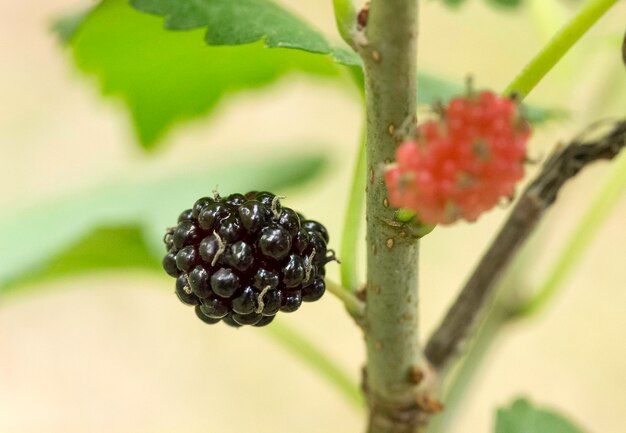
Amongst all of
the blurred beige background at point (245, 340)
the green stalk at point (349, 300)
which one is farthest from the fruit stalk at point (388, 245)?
the blurred beige background at point (245, 340)

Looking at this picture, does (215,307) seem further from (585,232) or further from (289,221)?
(585,232)

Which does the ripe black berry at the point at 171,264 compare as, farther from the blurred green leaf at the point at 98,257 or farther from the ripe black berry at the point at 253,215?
the blurred green leaf at the point at 98,257

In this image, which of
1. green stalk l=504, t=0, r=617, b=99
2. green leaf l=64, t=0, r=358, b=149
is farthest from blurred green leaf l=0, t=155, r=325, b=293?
green stalk l=504, t=0, r=617, b=99

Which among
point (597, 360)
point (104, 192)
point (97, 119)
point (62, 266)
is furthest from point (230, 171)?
point (97, 119)

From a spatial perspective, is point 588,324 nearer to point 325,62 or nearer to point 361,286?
point 325,62

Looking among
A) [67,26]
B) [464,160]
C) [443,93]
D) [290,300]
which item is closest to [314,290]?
[290,300]
